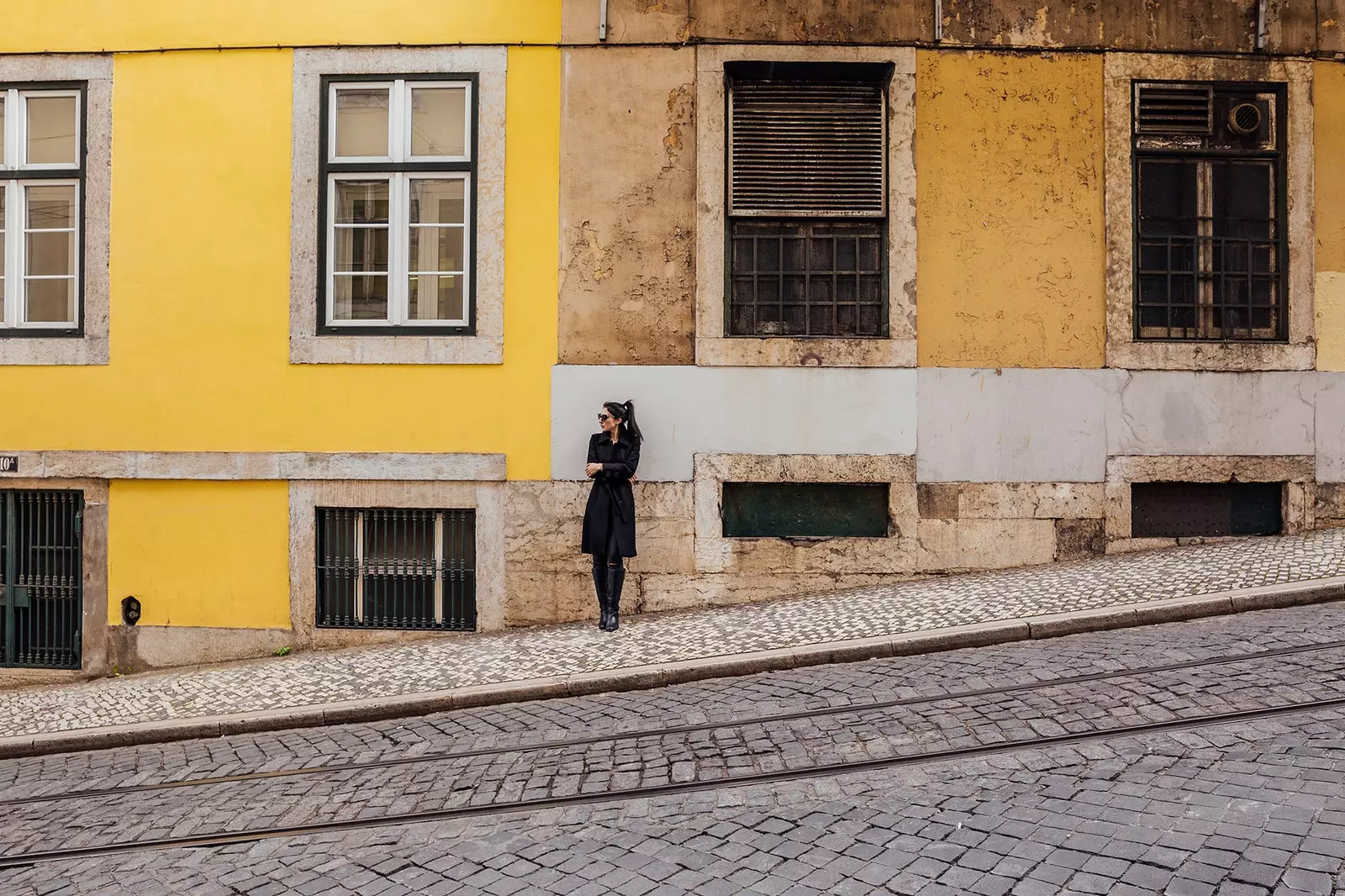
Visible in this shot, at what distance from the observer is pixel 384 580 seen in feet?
32.1

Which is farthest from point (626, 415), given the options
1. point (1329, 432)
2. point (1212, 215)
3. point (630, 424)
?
point (1329, 432)

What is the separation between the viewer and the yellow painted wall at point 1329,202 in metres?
9.91

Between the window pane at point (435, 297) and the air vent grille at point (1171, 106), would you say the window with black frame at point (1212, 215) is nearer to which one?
the air vent grille at point (1171, 106)

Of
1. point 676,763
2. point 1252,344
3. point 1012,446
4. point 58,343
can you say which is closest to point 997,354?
point 1012,446

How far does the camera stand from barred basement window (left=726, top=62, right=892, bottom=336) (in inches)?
385

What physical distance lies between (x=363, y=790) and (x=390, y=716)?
178 cm

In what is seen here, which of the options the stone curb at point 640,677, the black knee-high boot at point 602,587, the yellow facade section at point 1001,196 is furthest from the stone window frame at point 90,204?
→ the yellow facade section at point 1001,196

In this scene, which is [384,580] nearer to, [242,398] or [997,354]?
[242,398]

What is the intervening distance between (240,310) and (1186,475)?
8.77 metres

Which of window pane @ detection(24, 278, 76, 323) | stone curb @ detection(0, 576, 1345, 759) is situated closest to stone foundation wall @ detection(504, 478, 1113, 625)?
stone curb @ detection(0, 576, 1345, 759)

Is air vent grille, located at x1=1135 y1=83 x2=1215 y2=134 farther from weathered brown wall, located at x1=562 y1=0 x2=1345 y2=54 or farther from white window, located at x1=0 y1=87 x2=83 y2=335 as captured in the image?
white window, located at x1=0 y1=87 x2=83 y2=335

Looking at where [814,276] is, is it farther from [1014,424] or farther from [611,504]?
[611,504]

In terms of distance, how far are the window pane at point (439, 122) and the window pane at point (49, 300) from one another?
3591 mm

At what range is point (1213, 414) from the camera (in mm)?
9812
